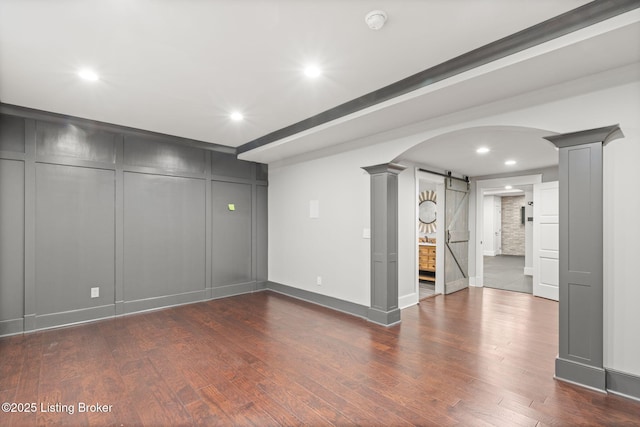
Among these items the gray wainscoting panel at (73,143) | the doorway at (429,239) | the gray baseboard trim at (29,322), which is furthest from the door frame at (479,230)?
the gray baseboard trim at (29,322)

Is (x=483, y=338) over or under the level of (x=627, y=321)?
under

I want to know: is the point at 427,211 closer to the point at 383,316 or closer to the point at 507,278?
the point at 507,278

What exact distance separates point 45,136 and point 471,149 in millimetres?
5791

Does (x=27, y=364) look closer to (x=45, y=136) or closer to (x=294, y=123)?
(x=45, y=136)

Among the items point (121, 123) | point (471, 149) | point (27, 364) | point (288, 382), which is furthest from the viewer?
point (471, 149)

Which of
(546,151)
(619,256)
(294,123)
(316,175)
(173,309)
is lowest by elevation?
(173,309)

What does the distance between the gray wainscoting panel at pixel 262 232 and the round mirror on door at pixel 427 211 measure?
4241mm

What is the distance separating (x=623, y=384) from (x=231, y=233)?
17.1 ft

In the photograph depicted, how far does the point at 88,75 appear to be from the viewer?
282 cm

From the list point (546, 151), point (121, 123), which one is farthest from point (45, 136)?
point (546, 151)

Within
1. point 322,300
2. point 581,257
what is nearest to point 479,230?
point 322,300

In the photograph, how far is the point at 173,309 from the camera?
469 cm

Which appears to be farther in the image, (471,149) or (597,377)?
(471,149)

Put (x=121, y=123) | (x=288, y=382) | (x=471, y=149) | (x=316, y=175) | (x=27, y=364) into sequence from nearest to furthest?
1. (x=288, y=382)
2. (x=27, y=364)
3. (x=121, y=123)
4. (x=471, y=149)
5. (x=316, y=175)
